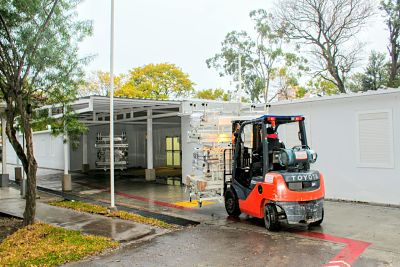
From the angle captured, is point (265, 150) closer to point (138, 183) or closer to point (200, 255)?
point (200, 255)

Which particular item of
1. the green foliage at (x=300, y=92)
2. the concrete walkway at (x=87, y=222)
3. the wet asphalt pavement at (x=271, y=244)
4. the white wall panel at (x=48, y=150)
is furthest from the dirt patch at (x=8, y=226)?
the green foliage at (x=300, y=92)

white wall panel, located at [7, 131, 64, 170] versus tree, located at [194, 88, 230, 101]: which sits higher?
tree, located at [194, 88, 230, 101]

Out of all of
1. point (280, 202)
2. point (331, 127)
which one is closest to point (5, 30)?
point (280, 202)

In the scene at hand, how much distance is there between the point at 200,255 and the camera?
21.2 ft

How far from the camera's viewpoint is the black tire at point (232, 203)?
9.23 meters

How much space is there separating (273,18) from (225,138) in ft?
80.2

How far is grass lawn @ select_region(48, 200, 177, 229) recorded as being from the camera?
896 centimetres

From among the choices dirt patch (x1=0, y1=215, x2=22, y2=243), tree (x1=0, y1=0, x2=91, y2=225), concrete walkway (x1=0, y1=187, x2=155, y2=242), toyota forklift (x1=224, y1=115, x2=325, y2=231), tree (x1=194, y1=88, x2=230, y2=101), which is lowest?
dirt patch (x1=0, y1=215, x2=22, y2=243)

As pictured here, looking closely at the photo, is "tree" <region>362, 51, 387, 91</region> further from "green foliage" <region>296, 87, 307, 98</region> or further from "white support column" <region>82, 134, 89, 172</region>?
"white support column" <region>82, 134, 89, 172</region>

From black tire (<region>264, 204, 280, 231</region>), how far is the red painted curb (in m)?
0.55

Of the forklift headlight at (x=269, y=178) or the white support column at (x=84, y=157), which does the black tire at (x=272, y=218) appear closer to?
the forklift headlight at (x=269, y=178)

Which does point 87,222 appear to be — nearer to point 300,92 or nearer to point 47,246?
point 47,246

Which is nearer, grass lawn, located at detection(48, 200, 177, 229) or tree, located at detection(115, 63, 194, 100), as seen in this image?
grass lawn, located at detection(48, 200, 177, 229)

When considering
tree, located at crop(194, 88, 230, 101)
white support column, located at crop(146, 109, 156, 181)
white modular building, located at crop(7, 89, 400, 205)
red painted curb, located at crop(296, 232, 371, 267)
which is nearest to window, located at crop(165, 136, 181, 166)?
white support column, located at crop(146, 109, 156, 181)
